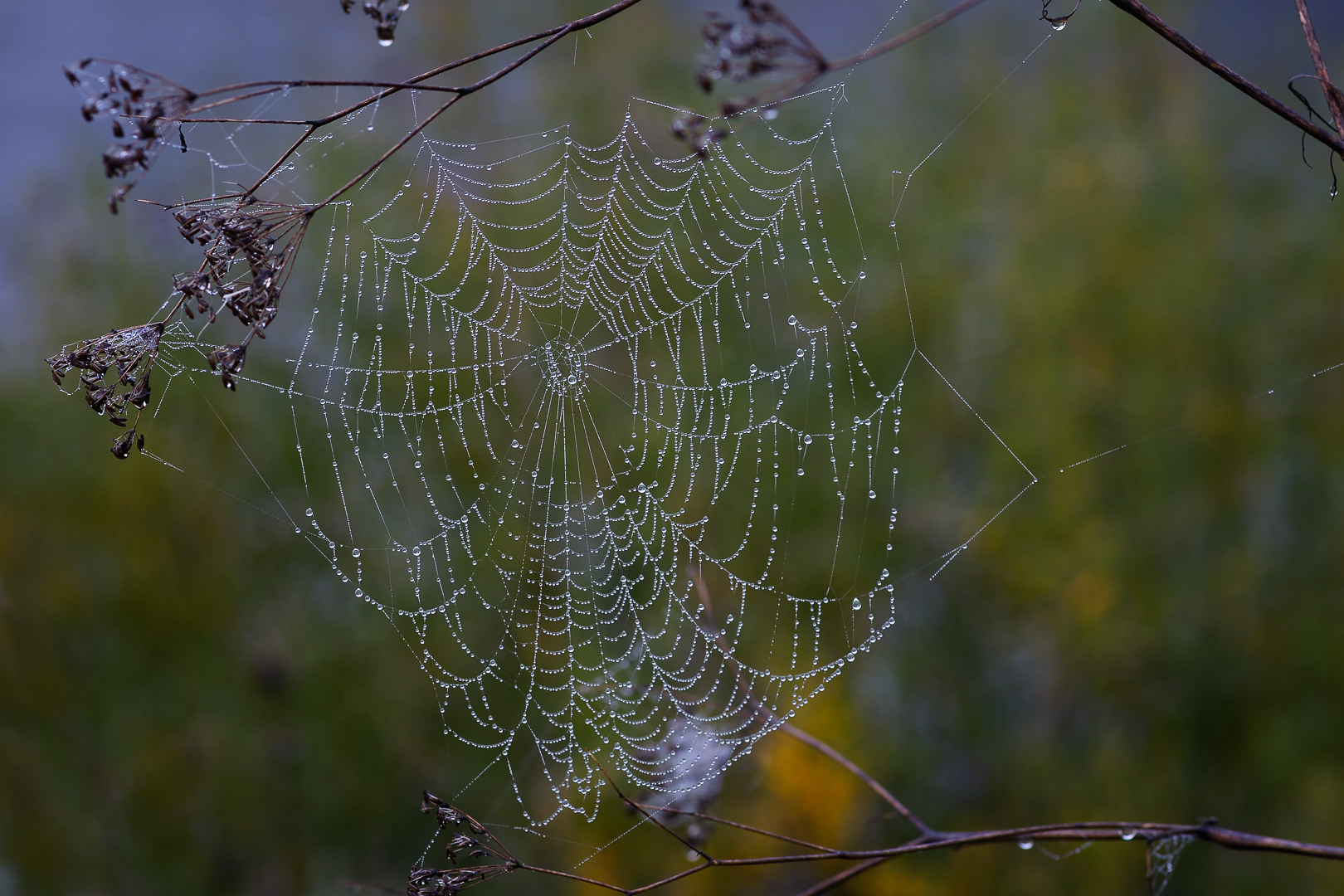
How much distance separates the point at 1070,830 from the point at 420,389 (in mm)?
4261

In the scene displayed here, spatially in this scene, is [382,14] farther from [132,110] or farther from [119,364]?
[119,364]

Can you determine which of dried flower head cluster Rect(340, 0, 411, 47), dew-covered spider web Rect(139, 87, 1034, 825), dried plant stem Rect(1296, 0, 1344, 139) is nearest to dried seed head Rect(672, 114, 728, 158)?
dried flower head cluster Rect(340, 0, 411, 47)

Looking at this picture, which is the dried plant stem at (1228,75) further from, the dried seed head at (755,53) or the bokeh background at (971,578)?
the bokeh background at (971,578)

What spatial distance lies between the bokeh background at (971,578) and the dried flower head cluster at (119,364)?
333 cm

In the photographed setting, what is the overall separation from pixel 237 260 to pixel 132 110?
10.3 inches

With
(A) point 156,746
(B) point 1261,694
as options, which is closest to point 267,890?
(A) point 156,746

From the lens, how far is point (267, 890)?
16.7 feet

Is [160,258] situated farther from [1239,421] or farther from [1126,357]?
[1239,421]

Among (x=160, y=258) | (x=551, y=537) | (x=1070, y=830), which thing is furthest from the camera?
(x=160, y=258)

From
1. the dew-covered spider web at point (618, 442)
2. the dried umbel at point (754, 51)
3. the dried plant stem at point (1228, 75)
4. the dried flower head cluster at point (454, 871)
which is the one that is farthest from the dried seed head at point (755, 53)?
the dew-covered spider web at point (618, 442)

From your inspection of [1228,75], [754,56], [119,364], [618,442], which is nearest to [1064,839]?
[1228,75]

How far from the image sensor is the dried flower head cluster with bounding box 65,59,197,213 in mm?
1278

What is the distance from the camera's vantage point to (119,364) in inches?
59.1

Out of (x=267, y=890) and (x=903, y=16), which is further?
(x=903, y=16)
